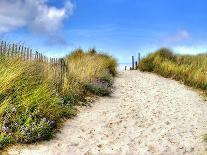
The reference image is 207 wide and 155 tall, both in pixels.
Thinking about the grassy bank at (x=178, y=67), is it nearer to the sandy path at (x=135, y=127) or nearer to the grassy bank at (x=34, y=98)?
the sandy path at (x=135, y=127)

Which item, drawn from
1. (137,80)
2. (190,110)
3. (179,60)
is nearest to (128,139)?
(190,110)

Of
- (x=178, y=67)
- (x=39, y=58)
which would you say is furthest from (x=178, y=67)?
(x=39, y=58)

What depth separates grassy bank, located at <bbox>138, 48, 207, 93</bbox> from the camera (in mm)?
20247

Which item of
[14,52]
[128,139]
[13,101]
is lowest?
[128,139]

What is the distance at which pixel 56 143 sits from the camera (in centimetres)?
964

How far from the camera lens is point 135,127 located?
11375 mm

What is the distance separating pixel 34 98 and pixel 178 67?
13823 mm

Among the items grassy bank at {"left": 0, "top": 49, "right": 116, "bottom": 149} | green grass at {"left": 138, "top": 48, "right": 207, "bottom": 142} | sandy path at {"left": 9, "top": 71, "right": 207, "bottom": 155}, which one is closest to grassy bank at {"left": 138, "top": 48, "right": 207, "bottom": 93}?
green grass at {"left": 138, "top": 48, "right": 207, "bottom": 142}

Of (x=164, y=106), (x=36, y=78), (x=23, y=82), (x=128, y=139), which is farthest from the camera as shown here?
(x=164, y=106)

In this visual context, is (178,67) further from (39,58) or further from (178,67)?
(39,58)

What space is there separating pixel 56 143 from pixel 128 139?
5.05 ft

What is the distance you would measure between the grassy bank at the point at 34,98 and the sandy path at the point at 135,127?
0.32 meters

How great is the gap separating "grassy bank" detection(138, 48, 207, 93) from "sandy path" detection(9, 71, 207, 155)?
3.32 m

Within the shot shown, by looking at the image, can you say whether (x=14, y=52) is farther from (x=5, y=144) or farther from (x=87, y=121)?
(x=5, y=144)
